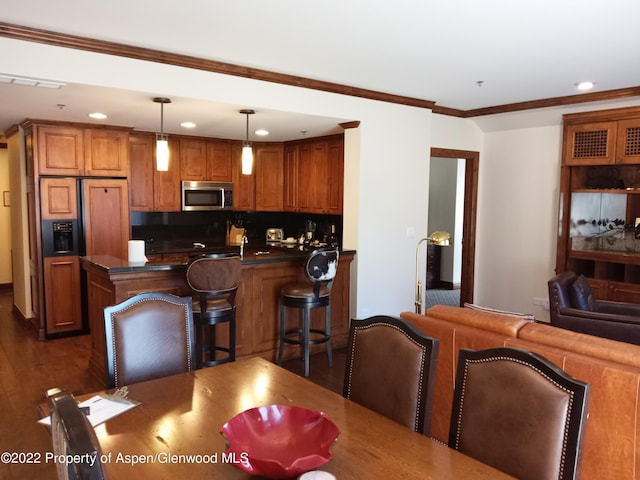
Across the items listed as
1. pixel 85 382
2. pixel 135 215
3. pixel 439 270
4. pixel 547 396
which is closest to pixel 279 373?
pixel 547 396

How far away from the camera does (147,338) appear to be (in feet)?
7.74

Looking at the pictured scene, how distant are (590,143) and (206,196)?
15.5 ft

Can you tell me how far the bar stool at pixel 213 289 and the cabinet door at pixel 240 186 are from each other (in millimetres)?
3241

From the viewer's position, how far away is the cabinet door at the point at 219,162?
6.72 m

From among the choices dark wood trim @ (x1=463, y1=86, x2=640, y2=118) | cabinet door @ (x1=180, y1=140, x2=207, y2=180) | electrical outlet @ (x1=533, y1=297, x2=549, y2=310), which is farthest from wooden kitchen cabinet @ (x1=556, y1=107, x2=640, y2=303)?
cabinet door @ (x1=180, y1=140, x2=207, y2=180)

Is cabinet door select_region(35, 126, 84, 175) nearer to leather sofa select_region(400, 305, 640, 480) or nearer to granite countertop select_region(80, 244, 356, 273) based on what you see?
granite countertop select_region(80, 244, 356, 273)

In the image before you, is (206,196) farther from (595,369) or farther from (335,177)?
(595,369)

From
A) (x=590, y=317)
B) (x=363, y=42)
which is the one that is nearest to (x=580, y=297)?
(x=590, y=317)

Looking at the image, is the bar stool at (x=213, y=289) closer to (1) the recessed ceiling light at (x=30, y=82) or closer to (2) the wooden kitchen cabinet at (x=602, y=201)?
(1) the recessed ceiling light at (x=30, y=82)

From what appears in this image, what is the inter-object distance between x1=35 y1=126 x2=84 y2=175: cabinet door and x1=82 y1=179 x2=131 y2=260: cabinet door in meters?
0.23

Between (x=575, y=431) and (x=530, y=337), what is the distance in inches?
46.8

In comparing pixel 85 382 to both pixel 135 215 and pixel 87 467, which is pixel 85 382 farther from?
pixel 87 467

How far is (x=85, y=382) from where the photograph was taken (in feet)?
13.3

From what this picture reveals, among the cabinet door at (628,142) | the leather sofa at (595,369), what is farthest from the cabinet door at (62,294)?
the cabinet door at (628,142)
